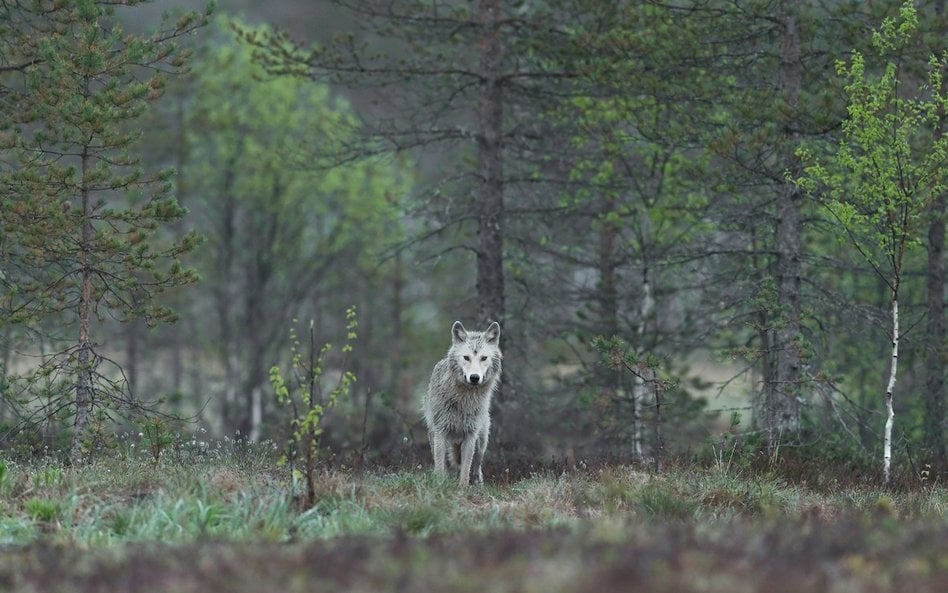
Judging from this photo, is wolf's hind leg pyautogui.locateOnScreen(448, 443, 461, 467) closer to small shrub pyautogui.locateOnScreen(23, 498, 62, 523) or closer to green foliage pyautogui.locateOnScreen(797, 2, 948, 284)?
small shrub pyautogui.locateOnScreen(23, 498, 62, 523)

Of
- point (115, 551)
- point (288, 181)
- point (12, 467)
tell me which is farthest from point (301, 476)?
point (288, 181)

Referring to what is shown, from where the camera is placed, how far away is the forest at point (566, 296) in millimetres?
8047

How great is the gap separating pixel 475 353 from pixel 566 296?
9.37m

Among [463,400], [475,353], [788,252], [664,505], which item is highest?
[788,252]

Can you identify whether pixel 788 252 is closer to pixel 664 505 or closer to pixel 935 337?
pixel 935 337

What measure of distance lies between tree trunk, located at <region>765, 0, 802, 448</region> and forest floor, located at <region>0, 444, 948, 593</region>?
9.83 ft

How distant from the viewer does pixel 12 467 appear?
12688mm

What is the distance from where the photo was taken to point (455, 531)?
9258mm

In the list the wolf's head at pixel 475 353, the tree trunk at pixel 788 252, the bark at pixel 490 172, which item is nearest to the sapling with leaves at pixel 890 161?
the tree trunk at pixel 788 252

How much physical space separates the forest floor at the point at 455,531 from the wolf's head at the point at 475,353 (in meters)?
1.31

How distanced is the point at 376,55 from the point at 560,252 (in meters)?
6.05

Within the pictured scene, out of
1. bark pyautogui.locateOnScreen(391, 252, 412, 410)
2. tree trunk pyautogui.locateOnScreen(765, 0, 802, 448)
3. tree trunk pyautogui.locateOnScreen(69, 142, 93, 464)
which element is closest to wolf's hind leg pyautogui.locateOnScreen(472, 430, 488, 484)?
tree trunk pyautogui.locateOnScreen(765, 0, 802, 448)

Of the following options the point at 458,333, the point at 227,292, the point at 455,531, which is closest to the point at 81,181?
the point at 458,333

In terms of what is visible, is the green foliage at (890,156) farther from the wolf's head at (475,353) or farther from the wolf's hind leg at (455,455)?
the wolf's hind leg at (455,455)
